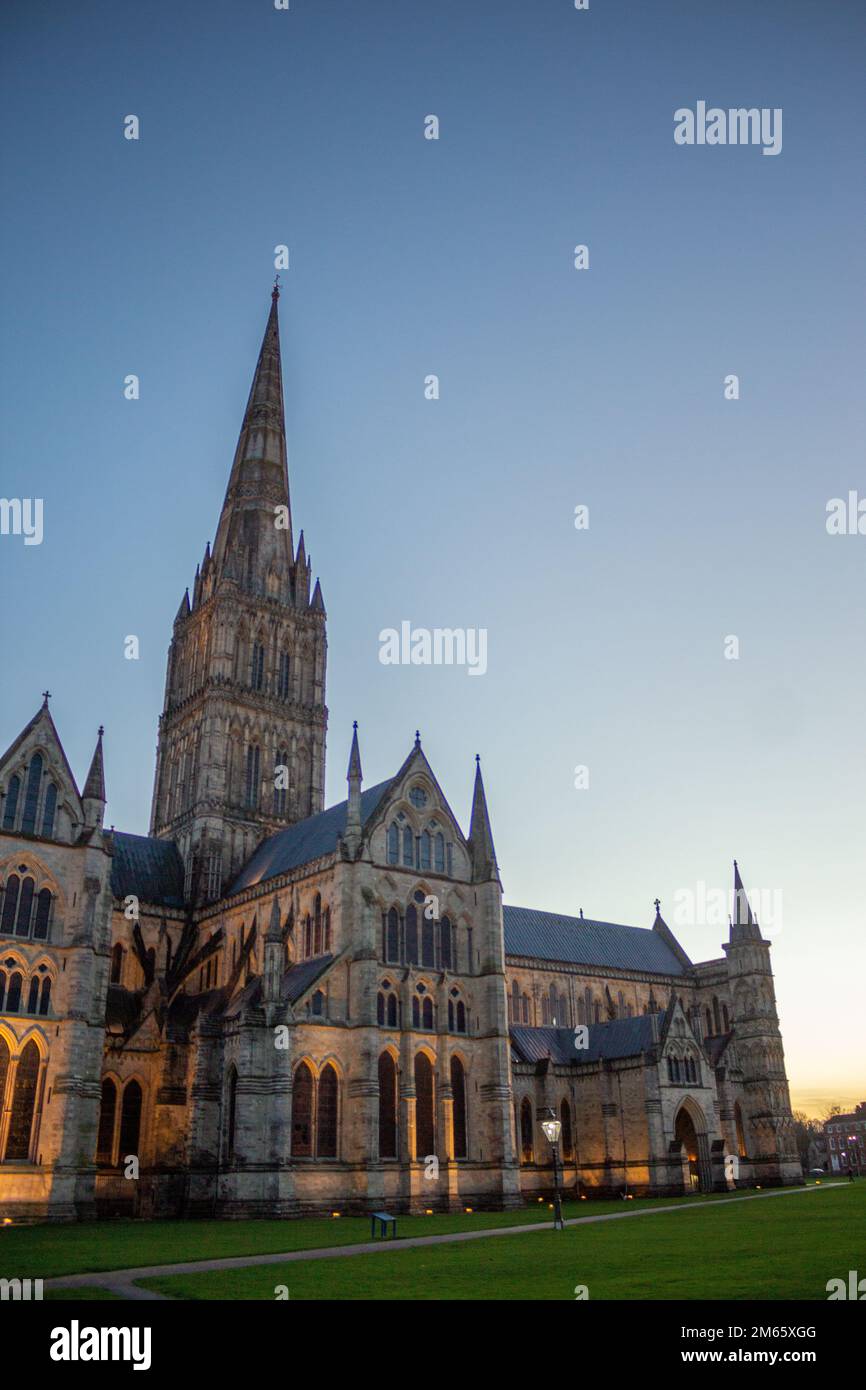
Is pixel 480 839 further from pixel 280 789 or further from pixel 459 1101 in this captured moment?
pixel 280 789

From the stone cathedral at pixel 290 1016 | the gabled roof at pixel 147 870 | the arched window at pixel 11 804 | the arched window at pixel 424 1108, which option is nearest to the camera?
the stone cathedral at pixel 290 1016

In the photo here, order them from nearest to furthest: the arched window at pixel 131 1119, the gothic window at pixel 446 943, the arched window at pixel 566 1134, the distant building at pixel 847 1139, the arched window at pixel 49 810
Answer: the arched window at pixel 49 810 < the arched window at pixel 131 1119 < the gothic window at pixel 446 943 < the arched window at pixel 566 1134 < the distant building at pixel 847 1139

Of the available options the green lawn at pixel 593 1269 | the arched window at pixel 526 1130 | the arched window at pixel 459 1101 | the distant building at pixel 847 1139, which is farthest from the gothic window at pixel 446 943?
the distant building at pixel 847 1139

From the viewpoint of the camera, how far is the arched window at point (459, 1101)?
5338 centimetres

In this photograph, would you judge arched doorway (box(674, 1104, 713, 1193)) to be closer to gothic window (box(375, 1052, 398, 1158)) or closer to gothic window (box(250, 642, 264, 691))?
gothic window (box(375, 1052, 398, 1158))

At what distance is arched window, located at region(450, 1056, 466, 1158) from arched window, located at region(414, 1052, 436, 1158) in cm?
143

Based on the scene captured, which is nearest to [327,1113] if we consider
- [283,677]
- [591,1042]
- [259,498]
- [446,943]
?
[446,943]

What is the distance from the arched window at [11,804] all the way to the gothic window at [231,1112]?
15322 mm

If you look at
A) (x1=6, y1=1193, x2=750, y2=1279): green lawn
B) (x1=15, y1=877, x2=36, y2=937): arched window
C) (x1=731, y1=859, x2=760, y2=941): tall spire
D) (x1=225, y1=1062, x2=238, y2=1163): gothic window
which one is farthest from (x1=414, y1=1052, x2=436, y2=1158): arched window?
(x1=731, y1=859, x2=760, y2=941): tall spire

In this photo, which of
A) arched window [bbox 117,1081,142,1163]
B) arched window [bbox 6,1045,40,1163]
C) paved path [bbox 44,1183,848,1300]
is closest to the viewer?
paved path [bbox 44,1183,848,1300]

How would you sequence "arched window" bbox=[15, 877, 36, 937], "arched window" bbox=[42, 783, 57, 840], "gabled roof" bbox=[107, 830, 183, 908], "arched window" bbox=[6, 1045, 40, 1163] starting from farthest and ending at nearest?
"gabled roof" bbox=[107, 830, 183, 908] < "arched window" bbox=[42, 783, 57, 840] < "arched window" bbox=[15, 877, 36, 937] < "arched window" bbox=[6, 1045, 40, 1163]

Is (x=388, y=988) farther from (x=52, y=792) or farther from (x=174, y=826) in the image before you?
(x=174, y=826)

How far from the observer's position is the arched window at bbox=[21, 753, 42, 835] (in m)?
50.9

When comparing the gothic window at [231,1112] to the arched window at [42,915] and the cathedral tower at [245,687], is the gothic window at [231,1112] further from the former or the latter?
the cathedral tower at [245,687]
